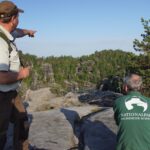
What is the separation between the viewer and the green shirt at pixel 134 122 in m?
7.07

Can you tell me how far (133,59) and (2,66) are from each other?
63.8 ft

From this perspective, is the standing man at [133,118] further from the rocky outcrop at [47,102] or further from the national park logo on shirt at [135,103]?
the rocky outcrop at [47,102]

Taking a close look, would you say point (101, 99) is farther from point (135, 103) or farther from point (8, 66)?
point (8, 66)

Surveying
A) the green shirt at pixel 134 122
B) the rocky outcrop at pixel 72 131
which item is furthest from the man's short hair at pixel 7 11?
the rocky outcrop at pixel 72 131

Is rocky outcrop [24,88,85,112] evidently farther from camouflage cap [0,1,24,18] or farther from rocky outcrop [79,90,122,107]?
camouflage cap [0,1,24,18]

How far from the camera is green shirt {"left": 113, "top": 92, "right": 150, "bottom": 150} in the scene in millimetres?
7074

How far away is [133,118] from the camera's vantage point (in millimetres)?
7191

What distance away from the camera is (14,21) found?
748 cm

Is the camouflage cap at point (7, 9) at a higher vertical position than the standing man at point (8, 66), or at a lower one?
higher

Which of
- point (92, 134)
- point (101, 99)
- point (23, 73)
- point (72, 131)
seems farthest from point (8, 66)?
point (101, 99)

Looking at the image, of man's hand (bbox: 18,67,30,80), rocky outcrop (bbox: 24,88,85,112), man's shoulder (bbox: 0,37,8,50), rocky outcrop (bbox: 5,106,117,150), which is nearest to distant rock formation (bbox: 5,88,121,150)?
rocky outcrop (bbox: 5,106,117,150)

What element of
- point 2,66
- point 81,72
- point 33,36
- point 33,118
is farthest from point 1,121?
point 81,72

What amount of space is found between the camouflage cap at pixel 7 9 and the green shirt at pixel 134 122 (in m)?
2.60

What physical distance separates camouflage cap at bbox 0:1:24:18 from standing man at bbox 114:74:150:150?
2.45 meters
